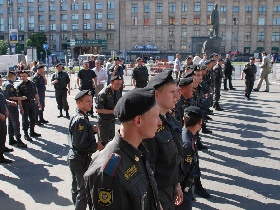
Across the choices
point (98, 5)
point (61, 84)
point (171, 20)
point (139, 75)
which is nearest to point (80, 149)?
point (61, 84)

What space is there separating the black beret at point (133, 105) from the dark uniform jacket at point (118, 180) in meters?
0.17

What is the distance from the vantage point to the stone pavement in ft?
21.1

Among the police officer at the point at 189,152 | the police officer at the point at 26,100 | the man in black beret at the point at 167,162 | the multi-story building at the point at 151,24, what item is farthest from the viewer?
the multi-story building at the point at 151,24

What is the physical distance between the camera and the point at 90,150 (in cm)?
544

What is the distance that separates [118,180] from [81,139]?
3.00 meters

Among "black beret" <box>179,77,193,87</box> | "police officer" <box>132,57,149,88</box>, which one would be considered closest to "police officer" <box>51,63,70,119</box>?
"police officer" <box>132,57,149,88</box>

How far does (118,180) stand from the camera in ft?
8.04

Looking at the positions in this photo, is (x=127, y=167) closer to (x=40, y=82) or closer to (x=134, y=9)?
(x=40, y=82)

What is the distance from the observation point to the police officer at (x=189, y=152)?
4738 mm

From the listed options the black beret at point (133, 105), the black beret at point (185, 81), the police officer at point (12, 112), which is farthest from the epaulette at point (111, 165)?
the police officer at point (12, 112)

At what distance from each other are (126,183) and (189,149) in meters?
2.67

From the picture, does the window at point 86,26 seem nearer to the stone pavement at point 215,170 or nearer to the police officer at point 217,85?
the police officer at point 217,85

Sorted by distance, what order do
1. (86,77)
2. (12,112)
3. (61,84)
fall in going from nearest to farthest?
1. (12,112)
2. (61,84)
3. (86,77)

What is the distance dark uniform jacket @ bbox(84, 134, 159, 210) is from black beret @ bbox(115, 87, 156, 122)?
17 centimetres
